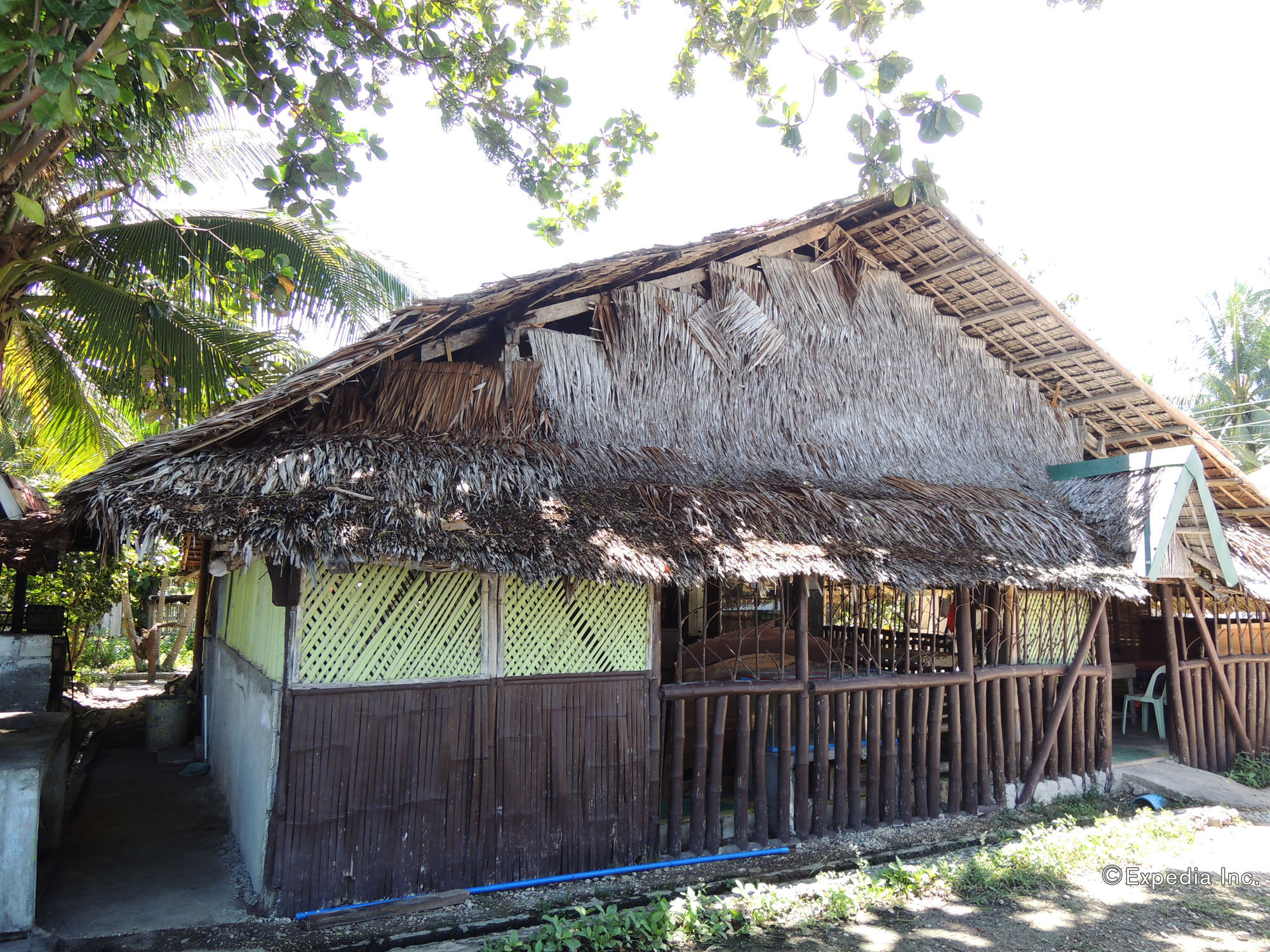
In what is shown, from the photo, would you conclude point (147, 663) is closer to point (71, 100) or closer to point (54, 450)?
point (54, 450)

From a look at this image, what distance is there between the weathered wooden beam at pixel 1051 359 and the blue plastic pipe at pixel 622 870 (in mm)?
6117

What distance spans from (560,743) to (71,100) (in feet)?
14.9

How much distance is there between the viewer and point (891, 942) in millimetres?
4500

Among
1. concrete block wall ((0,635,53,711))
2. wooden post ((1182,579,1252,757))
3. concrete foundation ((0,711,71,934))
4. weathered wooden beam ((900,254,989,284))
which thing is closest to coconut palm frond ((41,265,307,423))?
concrete block wall ((0,635,53,711))

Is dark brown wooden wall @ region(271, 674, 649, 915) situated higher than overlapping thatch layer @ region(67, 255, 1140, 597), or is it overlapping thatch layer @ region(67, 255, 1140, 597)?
overlapping thatch layer @ region(67, 255, 1140, 597)

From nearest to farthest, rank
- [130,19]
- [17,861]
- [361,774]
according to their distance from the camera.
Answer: [130,19] → [17,861] → [361,774]

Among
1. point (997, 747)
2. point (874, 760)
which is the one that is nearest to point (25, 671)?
point (874, 760)

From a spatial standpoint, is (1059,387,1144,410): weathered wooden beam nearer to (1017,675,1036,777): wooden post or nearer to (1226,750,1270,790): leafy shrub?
(1017,675,1036,777): wooden post

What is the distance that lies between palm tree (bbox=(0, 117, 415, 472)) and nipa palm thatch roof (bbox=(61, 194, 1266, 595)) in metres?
2.10

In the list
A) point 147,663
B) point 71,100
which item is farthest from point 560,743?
point 147,663

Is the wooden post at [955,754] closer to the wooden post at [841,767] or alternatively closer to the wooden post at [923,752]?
the wooden post at [923,752]

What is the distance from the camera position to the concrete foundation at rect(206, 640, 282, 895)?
4867mm

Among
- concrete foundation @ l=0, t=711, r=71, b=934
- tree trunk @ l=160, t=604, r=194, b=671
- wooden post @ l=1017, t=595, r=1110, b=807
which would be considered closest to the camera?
concrete foundation @ l=0, t=711, r=71, b=934

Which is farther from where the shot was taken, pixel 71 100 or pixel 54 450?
pixel 54 450
